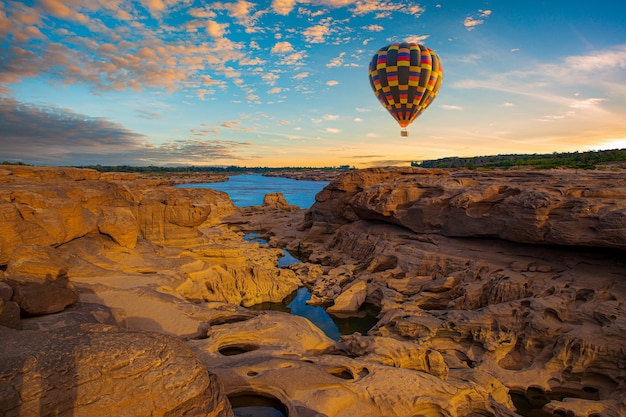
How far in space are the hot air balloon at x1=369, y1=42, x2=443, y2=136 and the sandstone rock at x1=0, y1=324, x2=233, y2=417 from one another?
27.7 m

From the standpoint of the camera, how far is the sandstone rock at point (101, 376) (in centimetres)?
441

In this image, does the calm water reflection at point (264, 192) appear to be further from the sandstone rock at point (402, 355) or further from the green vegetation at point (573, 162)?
the sandstone rock at point (402, 355)

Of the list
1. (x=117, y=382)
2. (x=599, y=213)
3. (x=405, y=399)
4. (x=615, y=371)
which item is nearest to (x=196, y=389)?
(x=117, y=382)

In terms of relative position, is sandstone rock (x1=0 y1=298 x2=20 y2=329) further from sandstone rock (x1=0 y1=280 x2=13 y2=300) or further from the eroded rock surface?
the eroded rock surface

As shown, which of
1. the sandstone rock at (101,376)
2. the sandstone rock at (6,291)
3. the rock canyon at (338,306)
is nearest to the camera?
the sandstone rock at (101,376)

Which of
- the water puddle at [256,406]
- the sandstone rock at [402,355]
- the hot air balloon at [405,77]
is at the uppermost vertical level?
the hot air balloon at [405,77]

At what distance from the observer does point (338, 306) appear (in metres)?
18.6

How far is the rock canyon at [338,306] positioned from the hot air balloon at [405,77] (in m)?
8.33

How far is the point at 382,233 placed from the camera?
25531 millimetres

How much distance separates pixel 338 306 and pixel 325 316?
865 millimetres

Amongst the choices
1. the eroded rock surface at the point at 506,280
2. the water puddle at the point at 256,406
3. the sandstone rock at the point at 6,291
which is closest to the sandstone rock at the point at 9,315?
the sandstone rock at the point at 6,291

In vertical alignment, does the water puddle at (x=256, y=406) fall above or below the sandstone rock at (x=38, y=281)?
below

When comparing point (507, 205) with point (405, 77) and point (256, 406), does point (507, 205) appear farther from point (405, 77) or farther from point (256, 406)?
point (256, 406)

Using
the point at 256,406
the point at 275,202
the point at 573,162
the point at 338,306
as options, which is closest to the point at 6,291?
the point at 256,406
